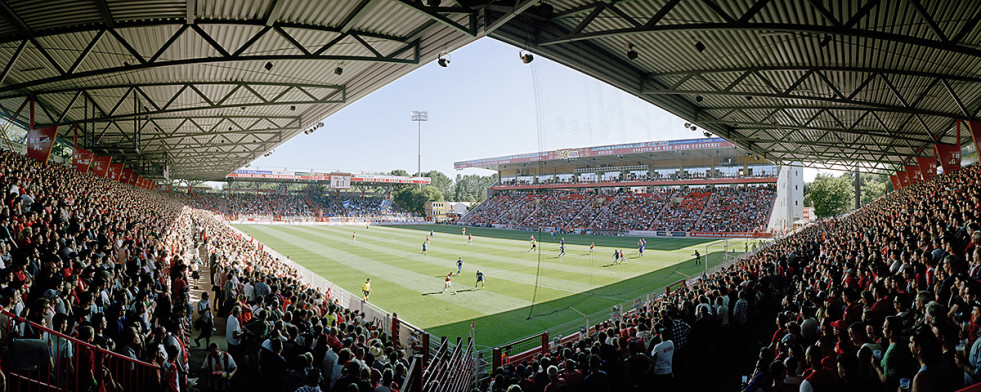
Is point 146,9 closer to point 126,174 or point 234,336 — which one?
point 234,336

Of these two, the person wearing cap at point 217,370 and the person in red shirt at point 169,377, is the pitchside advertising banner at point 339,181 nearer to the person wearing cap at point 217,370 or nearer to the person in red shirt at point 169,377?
the person wearing cap at point 217,370

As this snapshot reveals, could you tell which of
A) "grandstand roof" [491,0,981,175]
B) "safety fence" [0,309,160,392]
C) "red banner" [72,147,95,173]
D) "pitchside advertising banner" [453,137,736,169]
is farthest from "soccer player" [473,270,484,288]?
"pitchside advertising banner" [453,137,736,169]

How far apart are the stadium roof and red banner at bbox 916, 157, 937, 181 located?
11.0 metres

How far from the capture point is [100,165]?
78.4ft

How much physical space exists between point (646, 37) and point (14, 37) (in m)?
11.9

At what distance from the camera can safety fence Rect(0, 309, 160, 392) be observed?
3982mm

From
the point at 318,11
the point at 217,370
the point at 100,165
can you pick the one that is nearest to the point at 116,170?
the point at 100,165

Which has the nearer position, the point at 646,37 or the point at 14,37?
the point at 14,37

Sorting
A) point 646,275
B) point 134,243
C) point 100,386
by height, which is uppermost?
point 134,243

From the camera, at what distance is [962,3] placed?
7055 mm

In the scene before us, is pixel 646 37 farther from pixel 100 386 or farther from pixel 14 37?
pixel 14 37

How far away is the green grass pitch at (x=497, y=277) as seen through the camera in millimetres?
15781

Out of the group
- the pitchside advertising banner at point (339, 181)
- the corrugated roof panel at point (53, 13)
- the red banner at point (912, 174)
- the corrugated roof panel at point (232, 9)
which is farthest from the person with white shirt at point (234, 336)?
the pitchside advertising banner at point (339, 181)

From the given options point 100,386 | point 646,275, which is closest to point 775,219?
point 646,275
